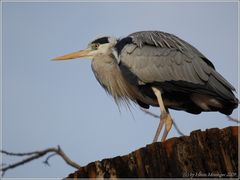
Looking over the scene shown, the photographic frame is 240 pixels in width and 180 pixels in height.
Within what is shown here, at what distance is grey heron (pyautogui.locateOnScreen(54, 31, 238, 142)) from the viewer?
20.9 feet

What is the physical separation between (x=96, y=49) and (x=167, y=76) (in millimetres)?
1383

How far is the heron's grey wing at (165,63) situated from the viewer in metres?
6.46

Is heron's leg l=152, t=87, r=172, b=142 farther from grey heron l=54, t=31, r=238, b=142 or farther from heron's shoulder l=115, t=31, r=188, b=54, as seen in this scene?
heron's shoulder l=115, t=31, r=188, b=54

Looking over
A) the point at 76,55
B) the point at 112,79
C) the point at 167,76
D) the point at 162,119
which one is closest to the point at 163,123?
the point at 162,119

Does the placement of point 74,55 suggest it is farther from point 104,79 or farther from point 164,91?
point 164,91

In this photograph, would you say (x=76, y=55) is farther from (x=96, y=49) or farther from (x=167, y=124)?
(x=167, y=124)

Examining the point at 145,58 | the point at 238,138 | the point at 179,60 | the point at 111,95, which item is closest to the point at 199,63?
the point at 179,60

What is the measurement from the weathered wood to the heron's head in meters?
3.60

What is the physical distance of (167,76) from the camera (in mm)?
6508

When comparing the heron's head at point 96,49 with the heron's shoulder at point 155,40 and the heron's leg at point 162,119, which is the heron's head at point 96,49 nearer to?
the heron's shoulder at point 155,40

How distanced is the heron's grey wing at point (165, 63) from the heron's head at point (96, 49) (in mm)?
531

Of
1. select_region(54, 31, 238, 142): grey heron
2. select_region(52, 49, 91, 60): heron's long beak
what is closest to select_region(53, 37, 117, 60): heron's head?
select_region(52, 49, 91, 60): heron's long beak

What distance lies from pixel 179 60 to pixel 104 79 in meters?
1.24

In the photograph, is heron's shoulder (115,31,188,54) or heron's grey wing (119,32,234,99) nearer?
heron's grey wing (119,32,234,99)
